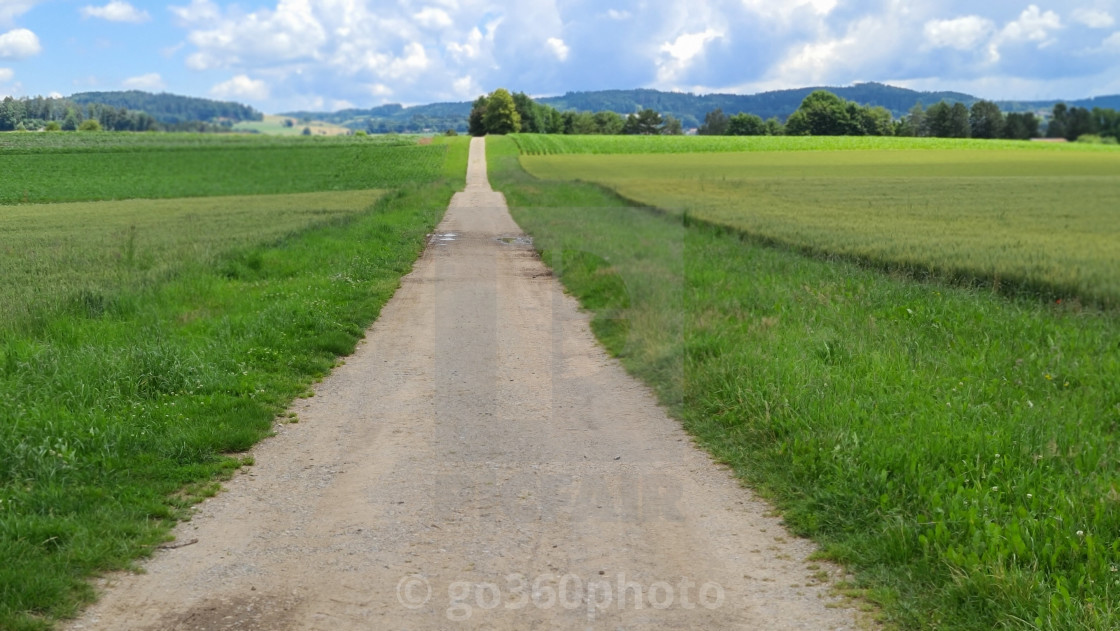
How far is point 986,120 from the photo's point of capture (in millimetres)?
127812

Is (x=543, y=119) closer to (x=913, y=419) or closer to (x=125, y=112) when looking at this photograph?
(x=125, y=112)

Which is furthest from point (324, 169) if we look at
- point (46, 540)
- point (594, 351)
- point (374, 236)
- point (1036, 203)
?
point (46, 540)

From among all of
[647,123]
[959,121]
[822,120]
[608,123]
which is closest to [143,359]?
[822,120]

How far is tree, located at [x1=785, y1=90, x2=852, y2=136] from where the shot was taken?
13050cm

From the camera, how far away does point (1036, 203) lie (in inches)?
1035

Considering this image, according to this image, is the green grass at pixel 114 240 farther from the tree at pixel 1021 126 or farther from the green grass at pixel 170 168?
the tree at pixel 1021 126

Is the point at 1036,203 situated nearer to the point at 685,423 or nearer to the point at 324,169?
the point at 685,423

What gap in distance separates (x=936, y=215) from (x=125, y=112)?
2792cm

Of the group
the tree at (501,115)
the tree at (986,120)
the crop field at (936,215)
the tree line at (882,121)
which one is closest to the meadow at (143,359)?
the crop field at (936,215)

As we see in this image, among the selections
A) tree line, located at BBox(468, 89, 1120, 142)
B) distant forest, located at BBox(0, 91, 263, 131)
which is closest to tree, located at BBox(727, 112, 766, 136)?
tree line, located at BBox(468, 89, 1120, 142)

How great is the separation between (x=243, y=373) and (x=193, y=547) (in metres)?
3.74

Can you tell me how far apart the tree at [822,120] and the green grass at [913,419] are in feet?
413

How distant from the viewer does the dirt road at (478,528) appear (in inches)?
159

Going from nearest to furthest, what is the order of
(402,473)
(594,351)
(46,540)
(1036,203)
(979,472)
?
(46,540)
(979,472)
(402,473)
(594,351)
(1036,203)
